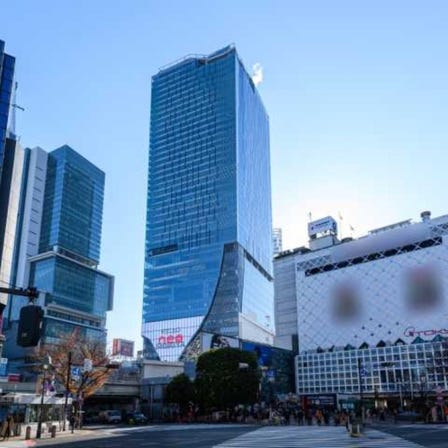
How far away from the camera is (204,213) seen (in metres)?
171

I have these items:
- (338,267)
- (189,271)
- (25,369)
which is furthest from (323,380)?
(25,369)

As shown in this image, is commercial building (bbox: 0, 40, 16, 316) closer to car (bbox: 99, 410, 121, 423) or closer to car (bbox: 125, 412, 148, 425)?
car (bbox: 99, 410, 121, 423)

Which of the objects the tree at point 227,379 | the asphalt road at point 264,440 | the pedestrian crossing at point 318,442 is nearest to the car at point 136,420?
the tree at point 227,379

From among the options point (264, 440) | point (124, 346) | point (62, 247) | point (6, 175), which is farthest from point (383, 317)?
point (62, 247)

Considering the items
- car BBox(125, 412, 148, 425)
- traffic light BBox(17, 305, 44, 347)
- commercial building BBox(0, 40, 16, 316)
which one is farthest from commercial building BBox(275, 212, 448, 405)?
traffic light BBox(17, 305, 44, 347)

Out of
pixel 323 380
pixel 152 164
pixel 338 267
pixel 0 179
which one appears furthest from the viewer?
pixel 152 164

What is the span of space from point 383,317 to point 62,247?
365 feet

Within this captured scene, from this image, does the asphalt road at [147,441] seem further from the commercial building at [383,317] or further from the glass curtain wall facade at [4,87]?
the commercial building at [383,317]

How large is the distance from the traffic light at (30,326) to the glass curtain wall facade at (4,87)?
241 feet

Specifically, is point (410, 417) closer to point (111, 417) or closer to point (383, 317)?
point (111, 417)

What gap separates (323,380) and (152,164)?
352 feet

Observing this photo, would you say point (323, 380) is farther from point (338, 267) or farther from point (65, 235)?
point (65, 235)

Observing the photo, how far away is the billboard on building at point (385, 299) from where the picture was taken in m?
92.1

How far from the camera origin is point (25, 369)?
430 feet
